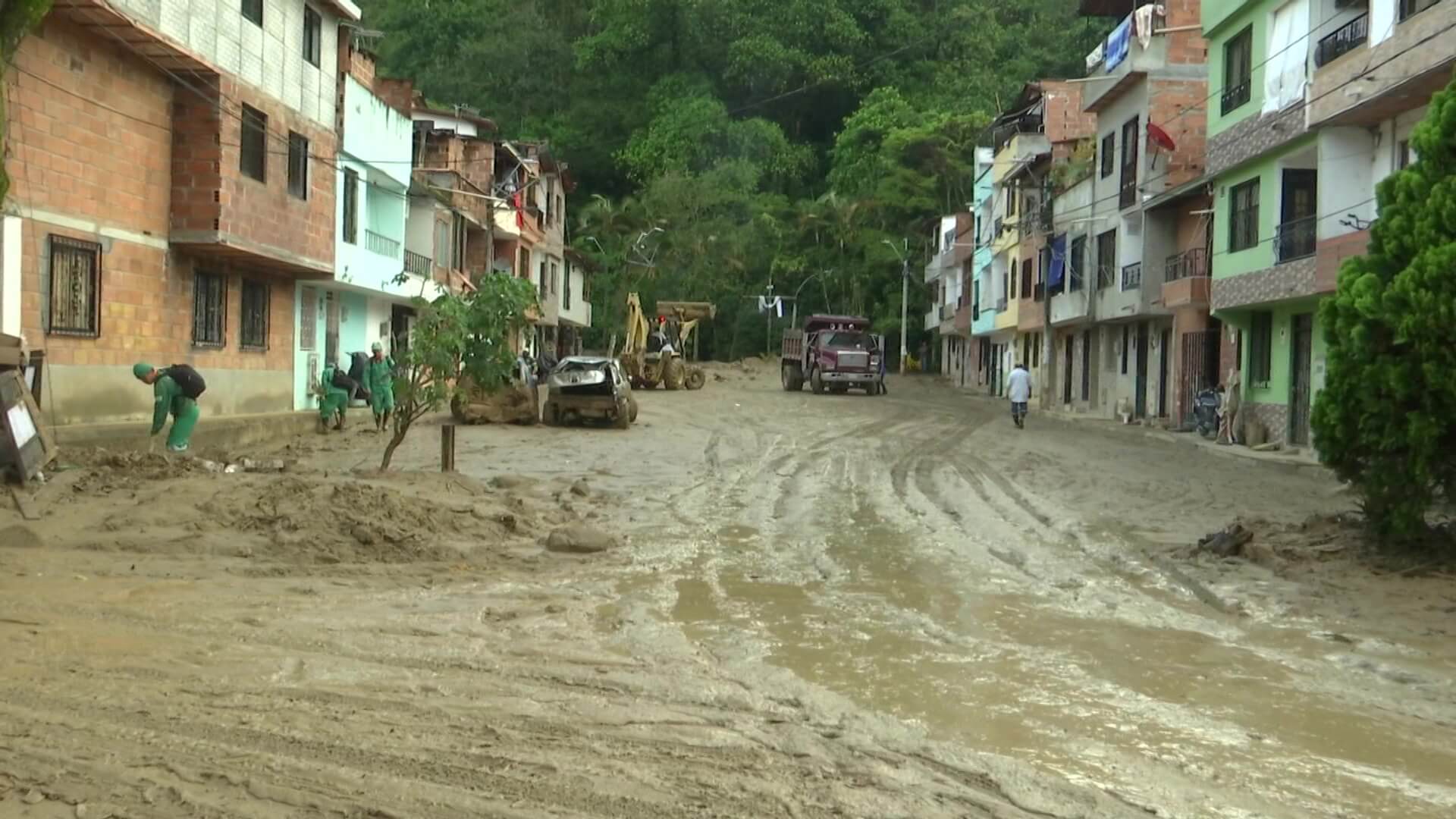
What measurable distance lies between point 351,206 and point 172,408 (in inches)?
473

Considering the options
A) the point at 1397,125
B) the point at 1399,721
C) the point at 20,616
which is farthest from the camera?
the point at 1397,125

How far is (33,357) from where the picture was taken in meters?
15.1

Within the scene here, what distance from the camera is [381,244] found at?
29.4 meters

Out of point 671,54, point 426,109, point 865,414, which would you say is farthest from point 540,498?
point 671,54

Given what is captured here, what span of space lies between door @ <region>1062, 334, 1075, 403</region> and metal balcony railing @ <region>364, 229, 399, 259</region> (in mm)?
21617

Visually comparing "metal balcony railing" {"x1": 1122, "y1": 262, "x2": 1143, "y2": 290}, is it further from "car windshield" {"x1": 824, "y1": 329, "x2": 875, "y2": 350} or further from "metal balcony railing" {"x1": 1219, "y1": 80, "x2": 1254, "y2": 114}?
"car windshield" {"x1": 824, "y1": 329, "x2": 875, "y2": 350}

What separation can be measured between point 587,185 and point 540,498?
60.0 meters

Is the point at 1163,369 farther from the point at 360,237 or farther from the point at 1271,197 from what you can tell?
the point at 360,237

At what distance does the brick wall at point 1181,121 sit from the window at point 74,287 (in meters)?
22.9

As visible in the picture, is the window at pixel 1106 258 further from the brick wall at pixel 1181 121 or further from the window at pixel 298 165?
the window at pixel 298 165

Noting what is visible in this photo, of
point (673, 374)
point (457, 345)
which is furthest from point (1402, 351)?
point (673, 374)

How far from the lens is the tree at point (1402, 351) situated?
9617 mm

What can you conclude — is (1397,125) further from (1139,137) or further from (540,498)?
(540,498)

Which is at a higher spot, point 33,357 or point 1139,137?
point 1139,137
